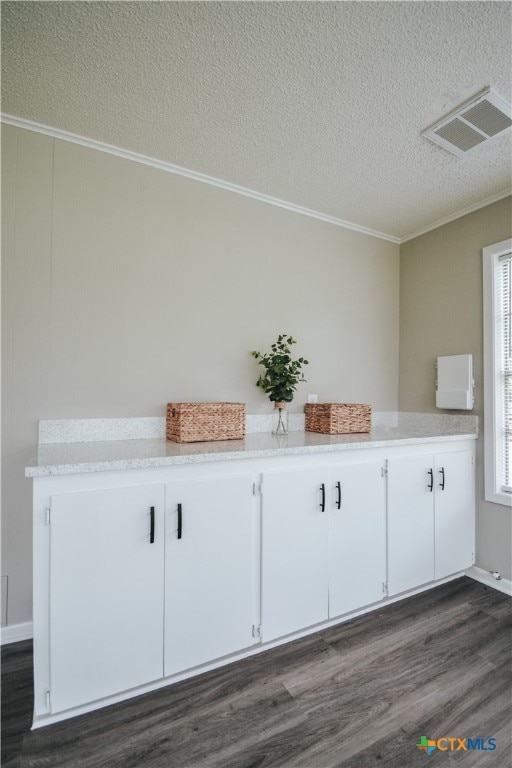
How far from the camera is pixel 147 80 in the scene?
1.69 metres

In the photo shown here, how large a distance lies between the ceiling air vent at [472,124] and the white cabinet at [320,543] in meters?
1.84

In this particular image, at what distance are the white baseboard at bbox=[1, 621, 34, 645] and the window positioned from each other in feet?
9.57

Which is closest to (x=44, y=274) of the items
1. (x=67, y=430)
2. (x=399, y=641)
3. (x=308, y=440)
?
(x=67, y=430)

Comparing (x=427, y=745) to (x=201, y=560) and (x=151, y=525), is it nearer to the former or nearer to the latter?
(x=201, y=560)

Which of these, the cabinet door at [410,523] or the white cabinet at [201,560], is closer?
the white cabinet at [201,560]

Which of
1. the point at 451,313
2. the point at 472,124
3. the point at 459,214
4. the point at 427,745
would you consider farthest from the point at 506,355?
the point at 427,745

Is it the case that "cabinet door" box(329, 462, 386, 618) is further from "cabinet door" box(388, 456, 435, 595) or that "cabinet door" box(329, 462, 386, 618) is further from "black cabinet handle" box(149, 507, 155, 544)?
"black cabinet handle" box(149, 507, 155, 544)

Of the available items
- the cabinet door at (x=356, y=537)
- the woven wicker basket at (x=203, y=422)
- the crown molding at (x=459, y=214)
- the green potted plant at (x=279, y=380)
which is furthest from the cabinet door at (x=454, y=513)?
Result: the crown molding at (x=459, y=214)

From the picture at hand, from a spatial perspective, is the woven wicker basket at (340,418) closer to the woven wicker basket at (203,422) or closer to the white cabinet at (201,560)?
the white cabinet at (201,560)

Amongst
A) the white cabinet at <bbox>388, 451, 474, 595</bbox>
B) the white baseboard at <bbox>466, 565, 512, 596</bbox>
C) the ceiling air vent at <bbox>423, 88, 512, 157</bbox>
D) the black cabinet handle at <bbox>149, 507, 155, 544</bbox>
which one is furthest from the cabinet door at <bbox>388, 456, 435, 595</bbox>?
the ceiling air vent at <bbox>423, 88, 512, 157</bbox>

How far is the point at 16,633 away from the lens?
191cm

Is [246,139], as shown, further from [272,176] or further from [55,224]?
[55,224]

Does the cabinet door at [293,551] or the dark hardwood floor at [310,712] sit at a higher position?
the cabinet door at [293,551]

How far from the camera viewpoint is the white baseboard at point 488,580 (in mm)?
2477
